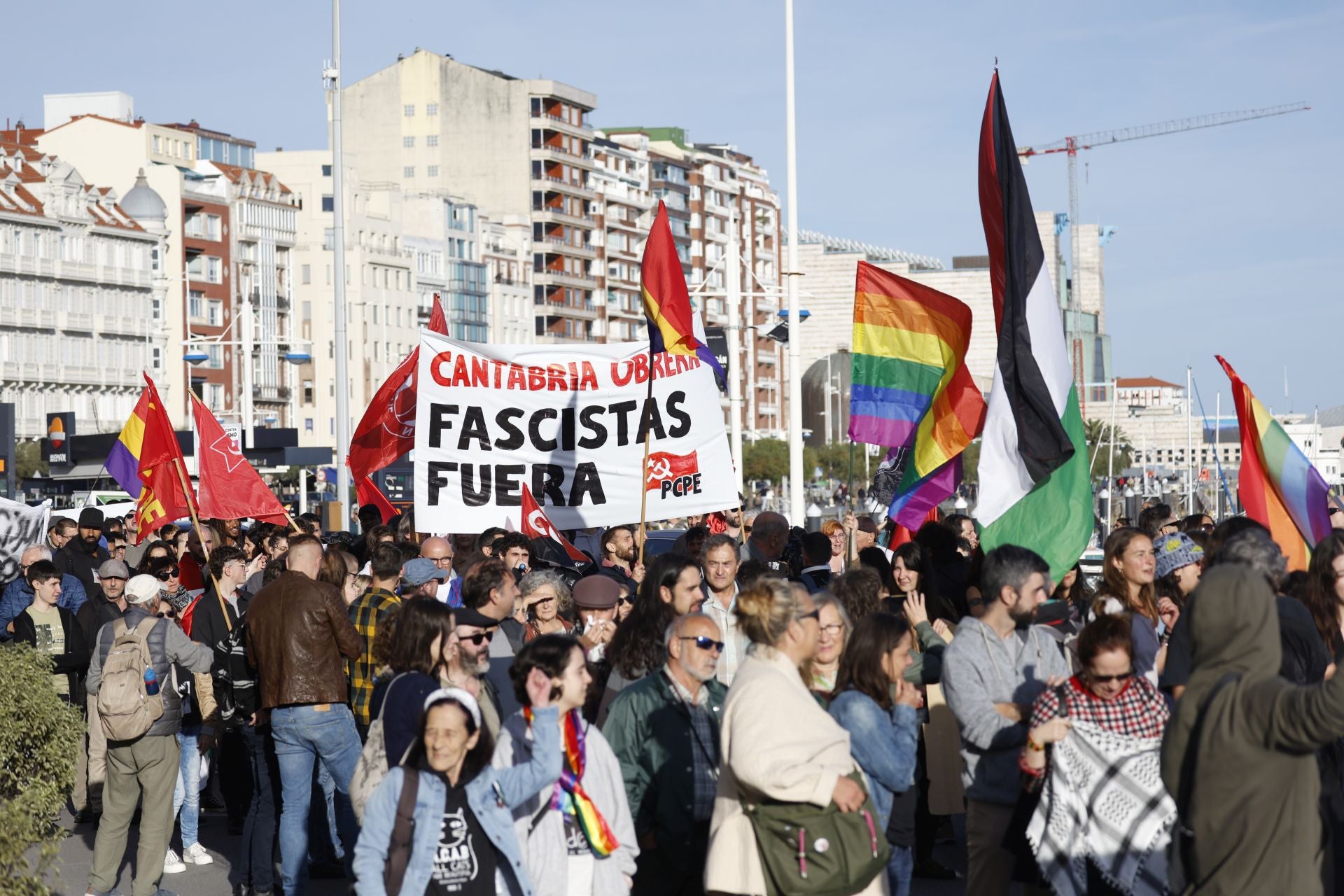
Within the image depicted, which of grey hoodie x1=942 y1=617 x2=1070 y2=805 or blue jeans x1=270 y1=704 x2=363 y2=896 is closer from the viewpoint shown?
grey hoodie x1=942 y1=617 x2=1070 y2=805

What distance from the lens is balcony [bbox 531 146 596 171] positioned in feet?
411

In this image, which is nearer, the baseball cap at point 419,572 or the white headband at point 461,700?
the white headband at point 461,700

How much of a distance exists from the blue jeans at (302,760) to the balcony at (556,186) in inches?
4656

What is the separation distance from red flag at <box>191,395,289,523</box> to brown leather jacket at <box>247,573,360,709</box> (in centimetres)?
786

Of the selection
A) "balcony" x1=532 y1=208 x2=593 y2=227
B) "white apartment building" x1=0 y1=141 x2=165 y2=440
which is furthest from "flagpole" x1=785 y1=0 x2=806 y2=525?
"balcony" x1=532 y1=208 x2=593 y2=227

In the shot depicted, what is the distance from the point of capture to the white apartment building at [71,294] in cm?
8825

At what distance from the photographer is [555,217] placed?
128250 mm

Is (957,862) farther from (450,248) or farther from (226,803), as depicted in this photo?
(450,248)

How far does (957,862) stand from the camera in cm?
1038

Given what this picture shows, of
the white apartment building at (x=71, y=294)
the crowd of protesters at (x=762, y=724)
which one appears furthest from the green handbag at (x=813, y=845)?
the white apartment building at (x=71, y=294)

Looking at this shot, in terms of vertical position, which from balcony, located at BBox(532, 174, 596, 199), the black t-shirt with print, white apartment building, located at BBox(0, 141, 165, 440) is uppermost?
balcony, located at BBox(532, 174, 596, 199)

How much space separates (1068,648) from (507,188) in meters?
120

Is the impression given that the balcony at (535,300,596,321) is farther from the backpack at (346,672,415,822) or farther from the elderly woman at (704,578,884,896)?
the elderly woman at (704,578,884,896)

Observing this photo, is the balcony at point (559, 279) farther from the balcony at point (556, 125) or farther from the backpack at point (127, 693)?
the backpack at point (127, 693)
